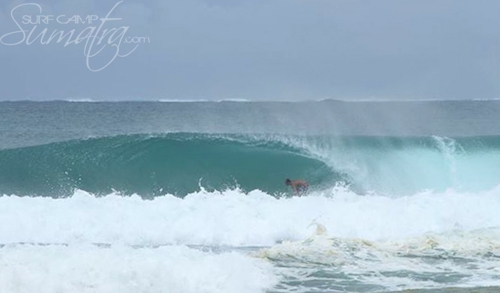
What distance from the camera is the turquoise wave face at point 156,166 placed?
22203mm

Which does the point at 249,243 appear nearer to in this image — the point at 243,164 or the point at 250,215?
the point at 250,215

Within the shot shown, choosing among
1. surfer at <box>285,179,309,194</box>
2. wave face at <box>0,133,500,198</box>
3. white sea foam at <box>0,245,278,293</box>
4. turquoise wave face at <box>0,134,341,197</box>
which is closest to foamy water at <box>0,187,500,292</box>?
white sea foam at <box>0,245,278,293</box>

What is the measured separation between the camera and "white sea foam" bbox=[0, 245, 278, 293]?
35.3 ft

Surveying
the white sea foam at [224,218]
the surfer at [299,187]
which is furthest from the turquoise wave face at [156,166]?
the white sea foam at [224,218]

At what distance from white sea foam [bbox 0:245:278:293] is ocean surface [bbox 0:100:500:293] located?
0.02 meters

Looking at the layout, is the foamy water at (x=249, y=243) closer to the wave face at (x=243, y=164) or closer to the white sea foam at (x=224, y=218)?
the white sea foam at (x=224, y=218)

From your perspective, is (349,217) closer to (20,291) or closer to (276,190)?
(276,190)

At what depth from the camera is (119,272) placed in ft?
36.0

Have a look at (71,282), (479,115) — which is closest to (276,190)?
(71,282)

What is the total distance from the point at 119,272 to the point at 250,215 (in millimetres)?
6168

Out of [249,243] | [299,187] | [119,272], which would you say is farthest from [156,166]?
[119,272]

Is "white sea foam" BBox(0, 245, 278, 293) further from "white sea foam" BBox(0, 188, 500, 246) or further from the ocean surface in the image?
"white sea foam" BBox(0, 188, 500, 246)

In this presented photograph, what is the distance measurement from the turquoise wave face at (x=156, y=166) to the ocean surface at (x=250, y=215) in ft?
0.17

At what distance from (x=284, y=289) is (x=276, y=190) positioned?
1085 centimetres
